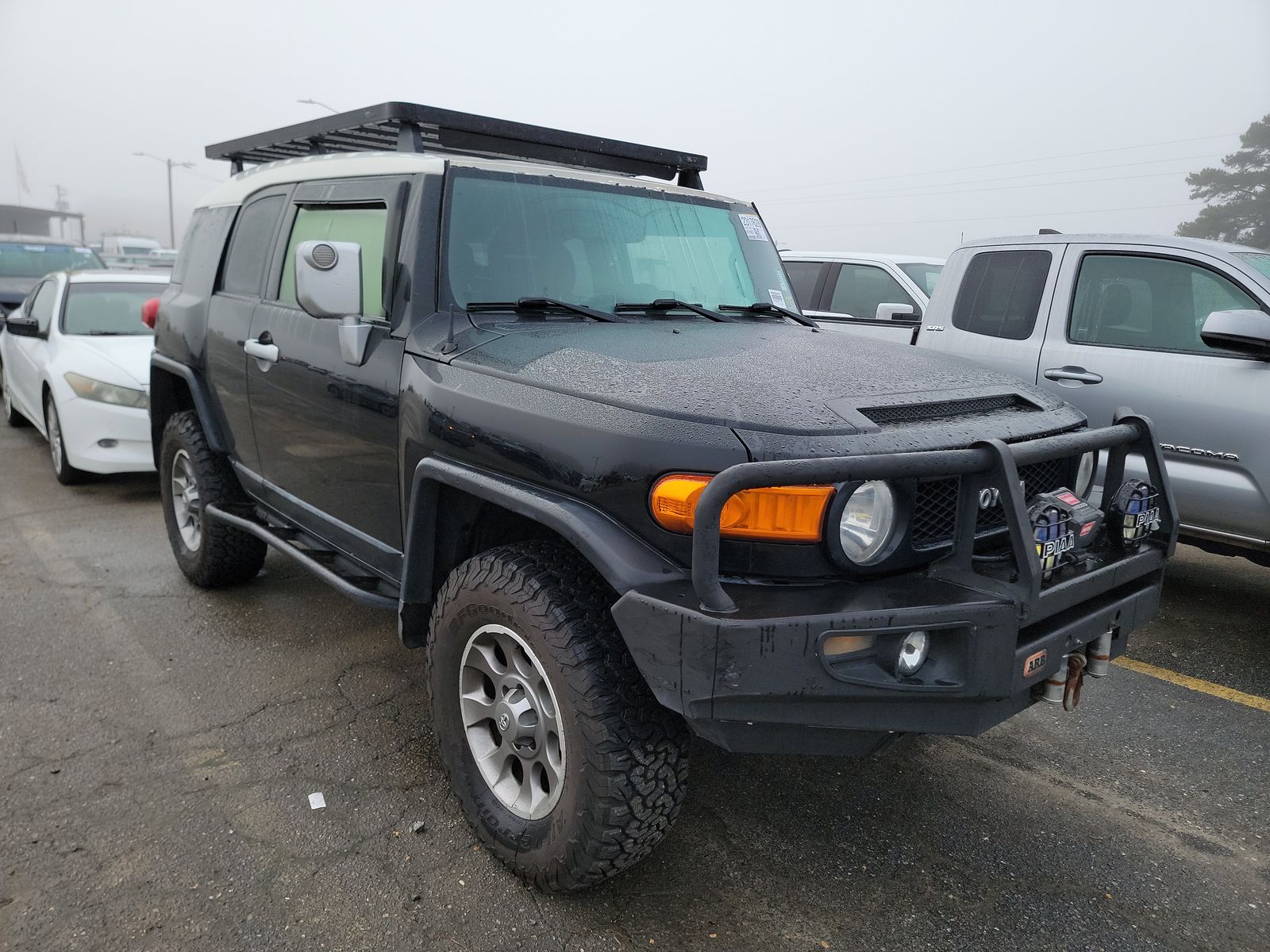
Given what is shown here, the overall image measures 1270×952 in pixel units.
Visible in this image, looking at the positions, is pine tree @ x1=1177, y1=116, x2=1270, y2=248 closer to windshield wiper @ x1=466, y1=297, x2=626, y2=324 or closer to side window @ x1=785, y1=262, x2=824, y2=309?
side window @ x1=785, y1=262, x2=824, y2=309

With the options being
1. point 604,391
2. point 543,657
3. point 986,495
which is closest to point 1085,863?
point 986,495

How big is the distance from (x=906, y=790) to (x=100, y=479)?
20.9ft

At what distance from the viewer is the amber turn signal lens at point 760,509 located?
2084 mm

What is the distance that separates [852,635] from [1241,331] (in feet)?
9.97

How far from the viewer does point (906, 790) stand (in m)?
3.02

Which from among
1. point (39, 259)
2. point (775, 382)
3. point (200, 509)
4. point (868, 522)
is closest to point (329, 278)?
point (775, 382)

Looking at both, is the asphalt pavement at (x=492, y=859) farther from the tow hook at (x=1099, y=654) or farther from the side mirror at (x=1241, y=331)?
the side mirror at (x=1241, y=331)

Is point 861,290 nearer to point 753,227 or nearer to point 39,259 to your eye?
point 753,227

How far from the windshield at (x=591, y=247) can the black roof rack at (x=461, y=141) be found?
35 centimetres

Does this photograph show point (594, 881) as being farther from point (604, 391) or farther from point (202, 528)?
point (202, 528)

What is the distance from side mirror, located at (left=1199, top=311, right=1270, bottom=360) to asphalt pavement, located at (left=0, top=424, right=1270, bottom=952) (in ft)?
4.48

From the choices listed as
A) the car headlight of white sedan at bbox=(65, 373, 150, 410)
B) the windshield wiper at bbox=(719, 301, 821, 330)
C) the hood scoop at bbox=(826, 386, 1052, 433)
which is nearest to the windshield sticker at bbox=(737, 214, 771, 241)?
the windshield wiper at bbox=(719, 301, 821, 330)

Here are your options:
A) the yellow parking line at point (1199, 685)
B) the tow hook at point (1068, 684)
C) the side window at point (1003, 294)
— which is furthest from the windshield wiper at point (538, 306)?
the side window at point (1003, 294)

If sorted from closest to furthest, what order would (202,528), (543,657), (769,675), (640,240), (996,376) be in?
(769,675)
(543,657)
(996,376)
(640,240)
(202,528)
